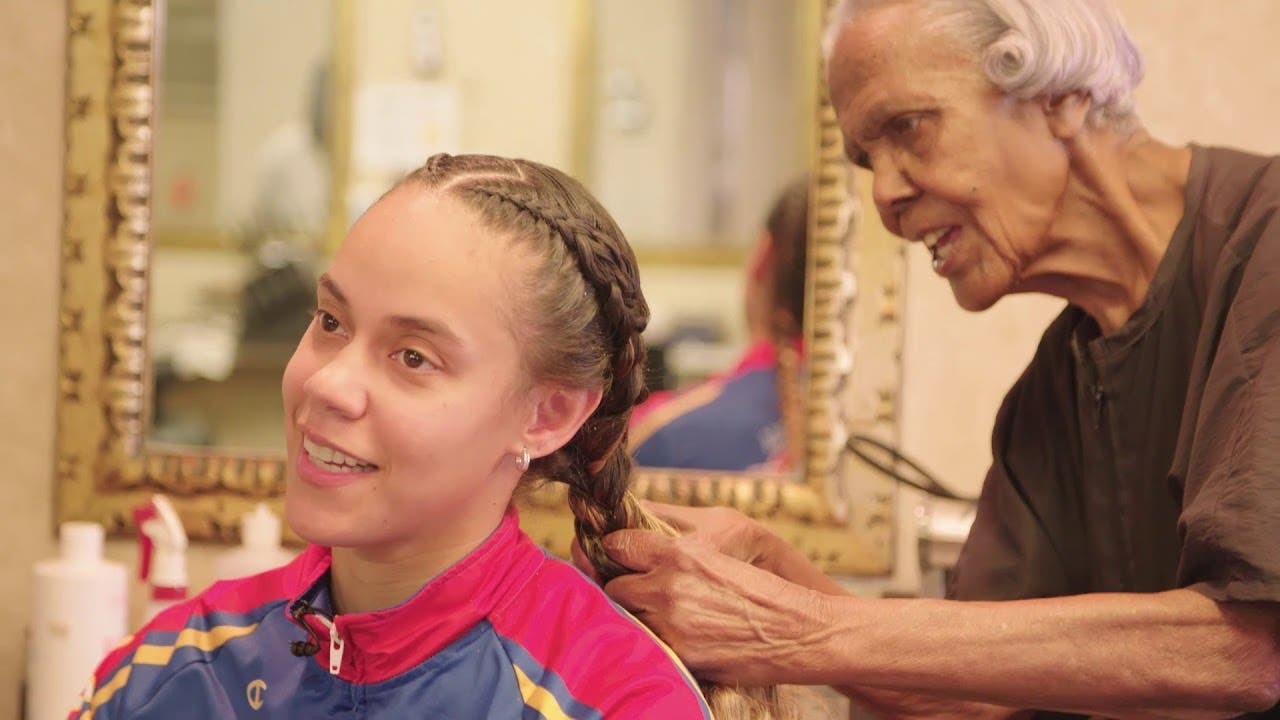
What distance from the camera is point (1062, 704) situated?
3.66 ft

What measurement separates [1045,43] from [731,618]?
584 mm

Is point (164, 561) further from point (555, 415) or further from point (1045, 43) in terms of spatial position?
point (1045, 43)

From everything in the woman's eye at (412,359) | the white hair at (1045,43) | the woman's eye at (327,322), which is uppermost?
the white hair at (1045,43)

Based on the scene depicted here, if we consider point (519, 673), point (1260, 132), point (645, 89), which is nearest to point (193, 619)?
point (519, 673)

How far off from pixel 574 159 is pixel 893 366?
20.2 inches

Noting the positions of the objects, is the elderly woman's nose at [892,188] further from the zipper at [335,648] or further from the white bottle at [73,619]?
the white bottle at [73,619]

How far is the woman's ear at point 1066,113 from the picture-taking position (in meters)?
1.26

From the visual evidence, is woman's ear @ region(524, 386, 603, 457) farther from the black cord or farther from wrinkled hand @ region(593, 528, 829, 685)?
the black cord

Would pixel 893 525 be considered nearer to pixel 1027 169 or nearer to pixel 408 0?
pixel 1027 169

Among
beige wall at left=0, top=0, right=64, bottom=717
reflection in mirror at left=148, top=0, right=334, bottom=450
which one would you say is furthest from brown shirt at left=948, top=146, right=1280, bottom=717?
beige wall at left=0, top=0, right=64, bottom=717

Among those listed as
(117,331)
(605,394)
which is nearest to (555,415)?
(605,394)

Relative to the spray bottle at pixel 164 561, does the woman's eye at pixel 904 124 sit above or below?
above

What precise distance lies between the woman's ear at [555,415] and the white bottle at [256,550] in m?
0.74

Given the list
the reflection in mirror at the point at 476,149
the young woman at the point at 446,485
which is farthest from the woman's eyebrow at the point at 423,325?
the reflection in mirror at the point at 476,149
